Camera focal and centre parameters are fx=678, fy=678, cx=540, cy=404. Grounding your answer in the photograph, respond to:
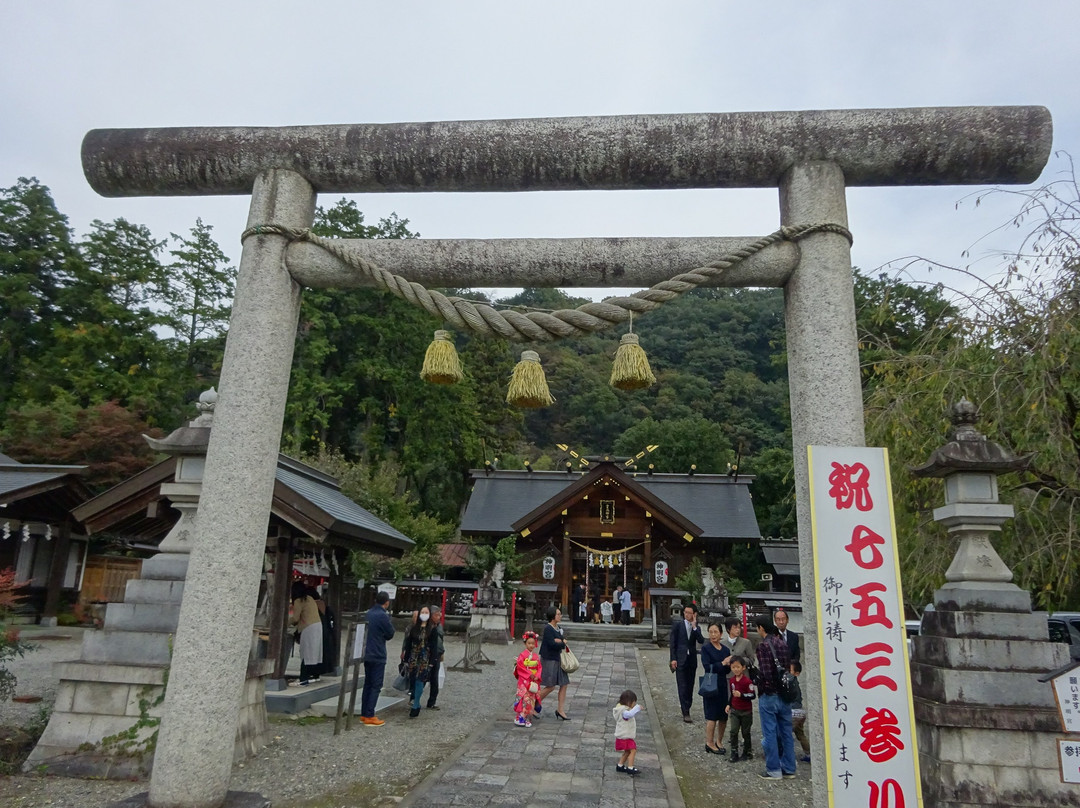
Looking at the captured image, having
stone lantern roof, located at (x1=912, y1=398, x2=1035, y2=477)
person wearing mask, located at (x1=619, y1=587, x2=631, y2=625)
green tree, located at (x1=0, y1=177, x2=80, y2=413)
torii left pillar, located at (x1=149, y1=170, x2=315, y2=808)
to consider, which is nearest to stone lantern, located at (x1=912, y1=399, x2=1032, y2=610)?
stone lantern roof, located at (x1=912, y1=398, x2=1035, y2=477)

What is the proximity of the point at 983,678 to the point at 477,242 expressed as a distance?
4806 mm

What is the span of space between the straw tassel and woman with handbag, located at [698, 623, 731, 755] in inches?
156

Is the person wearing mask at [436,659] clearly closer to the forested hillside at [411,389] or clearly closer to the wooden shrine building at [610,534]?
the forested hillside at [411,389]

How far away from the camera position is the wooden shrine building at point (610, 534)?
75.8ft

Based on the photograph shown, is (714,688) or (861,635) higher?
(861,635)

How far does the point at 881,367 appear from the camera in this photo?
8.77 meters

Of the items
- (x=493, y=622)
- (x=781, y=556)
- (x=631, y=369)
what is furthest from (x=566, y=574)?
(x=631, y=369)

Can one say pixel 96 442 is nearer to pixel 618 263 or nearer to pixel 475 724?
pixel 475 724

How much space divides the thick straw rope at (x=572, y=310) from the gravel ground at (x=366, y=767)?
3678 mm

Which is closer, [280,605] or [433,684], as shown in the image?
[280,605]

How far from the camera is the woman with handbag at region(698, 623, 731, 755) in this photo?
705 cm

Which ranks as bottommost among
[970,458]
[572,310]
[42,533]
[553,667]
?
[553,667]

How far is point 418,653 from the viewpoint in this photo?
28.1 ft

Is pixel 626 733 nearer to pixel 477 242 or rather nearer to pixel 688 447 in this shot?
pixel 477 242
